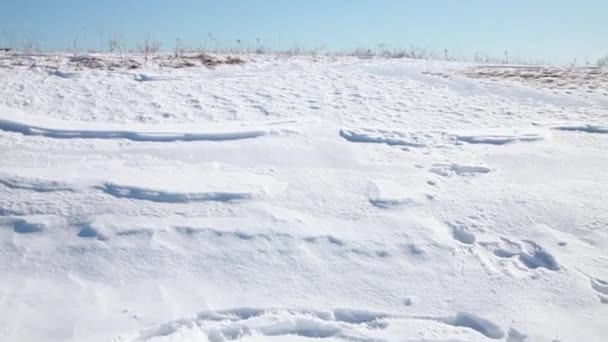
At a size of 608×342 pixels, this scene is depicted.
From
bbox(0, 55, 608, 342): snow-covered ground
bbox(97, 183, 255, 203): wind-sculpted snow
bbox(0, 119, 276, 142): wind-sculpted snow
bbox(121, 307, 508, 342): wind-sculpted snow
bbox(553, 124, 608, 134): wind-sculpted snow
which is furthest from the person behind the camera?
bbox(553, 124, 608, 134): wind-sculpted snow

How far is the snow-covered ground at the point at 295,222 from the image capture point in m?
2.25

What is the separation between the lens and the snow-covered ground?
7.37 ft

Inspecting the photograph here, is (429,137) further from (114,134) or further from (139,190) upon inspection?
(114,134)

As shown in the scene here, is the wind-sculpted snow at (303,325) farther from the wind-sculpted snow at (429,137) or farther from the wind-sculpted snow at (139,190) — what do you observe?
the wind-sculpted snow at (429,137)

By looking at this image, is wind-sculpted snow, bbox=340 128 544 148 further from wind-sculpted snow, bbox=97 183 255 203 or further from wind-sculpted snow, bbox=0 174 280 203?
wind-sculpted snow, bbox=97 183 255 203

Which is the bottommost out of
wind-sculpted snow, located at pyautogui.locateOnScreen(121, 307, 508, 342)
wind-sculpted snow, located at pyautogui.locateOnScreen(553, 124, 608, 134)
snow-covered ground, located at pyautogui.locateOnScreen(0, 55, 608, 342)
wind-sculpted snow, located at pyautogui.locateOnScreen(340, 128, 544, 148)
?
wind-sculpted snow, located at pyautogui.locateOnScreen(121, 307, 508, 342)

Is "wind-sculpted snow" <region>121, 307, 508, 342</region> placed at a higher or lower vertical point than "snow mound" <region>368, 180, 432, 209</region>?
lower

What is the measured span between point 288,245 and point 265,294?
0.42m

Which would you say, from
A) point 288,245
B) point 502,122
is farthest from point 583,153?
point 288,245

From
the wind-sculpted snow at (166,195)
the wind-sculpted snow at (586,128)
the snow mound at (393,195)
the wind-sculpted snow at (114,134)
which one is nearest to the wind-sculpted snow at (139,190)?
the wind-sculpted snow at (166,195)

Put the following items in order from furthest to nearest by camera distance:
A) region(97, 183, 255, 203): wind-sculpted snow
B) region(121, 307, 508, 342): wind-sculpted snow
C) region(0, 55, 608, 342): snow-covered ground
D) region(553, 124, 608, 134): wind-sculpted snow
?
region(553, 124, 608, 134): wind-sculpted snow, region(97, 183, 255, 203): wind-sculpted snow, region(0, 55, 608, 342): snow-covered ground, region(121, 307, 508, 342): wind-sculpted snow

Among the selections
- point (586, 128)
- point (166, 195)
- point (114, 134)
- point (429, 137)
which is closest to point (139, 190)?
point (166, 195)

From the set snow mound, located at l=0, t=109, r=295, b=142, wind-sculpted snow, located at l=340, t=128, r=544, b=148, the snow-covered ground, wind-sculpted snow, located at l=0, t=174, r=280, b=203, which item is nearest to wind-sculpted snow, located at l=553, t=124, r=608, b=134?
the snow-covered ground

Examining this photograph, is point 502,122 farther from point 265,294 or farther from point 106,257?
point 106,257
